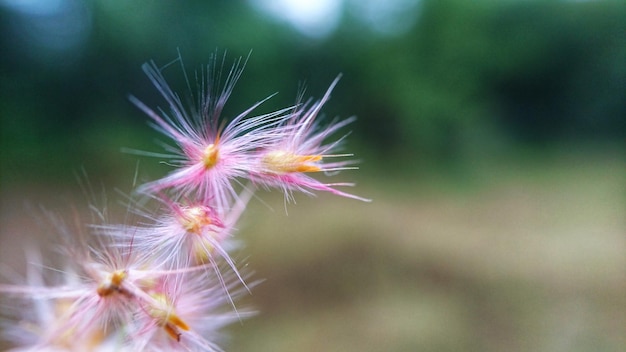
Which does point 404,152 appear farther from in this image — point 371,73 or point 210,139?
point 210,139

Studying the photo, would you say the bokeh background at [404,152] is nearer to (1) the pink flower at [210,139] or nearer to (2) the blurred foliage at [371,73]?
(2) the blurred foliage at [371,73]

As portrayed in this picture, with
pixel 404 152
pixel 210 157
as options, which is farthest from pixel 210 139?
pixel 404 152

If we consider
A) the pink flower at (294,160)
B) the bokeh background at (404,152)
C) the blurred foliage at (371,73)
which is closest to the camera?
the pink flower at (294,160)

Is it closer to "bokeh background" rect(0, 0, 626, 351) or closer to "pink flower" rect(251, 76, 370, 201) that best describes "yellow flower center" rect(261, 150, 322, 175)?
"pink flower" rect(251, 76, 370, 201)

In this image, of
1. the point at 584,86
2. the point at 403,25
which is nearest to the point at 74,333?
the point at 403,25

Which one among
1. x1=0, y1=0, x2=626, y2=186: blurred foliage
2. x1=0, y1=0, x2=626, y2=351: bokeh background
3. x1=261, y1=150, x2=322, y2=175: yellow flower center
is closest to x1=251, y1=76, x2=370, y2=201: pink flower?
x1=261, y1=150, x2=322, y2=175: yellow flower center

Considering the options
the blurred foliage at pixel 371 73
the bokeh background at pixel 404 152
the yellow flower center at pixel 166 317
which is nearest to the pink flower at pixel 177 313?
the yellow flower center at pixel 166 317
